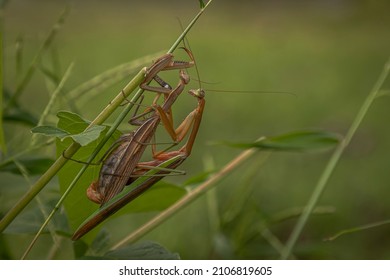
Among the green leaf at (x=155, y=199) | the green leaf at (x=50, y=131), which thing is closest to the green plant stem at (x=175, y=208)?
the green leaf at (x=155, y=199)

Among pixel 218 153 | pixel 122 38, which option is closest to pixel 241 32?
pixel 122 38

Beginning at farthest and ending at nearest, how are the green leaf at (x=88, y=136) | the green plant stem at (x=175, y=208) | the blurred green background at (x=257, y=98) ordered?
the blurred green background at (x=257, y=98) < the green plant stem at (x=175, y=208) < the green leaf at (x=88, y=136)

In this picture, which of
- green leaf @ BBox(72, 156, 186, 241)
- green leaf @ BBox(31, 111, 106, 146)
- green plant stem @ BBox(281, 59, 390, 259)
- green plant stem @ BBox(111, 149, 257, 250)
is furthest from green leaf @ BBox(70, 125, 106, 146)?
green plant stem @ BBox(281, 59, 390, 259)

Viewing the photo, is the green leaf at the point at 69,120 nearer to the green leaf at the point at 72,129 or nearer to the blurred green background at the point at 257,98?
the green leaf at the point at 72,129

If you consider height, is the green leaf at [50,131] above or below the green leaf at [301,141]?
below

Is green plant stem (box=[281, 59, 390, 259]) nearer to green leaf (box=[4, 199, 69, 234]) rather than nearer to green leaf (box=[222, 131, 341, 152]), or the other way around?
green leaf (box=[222, 131, 341, 152])

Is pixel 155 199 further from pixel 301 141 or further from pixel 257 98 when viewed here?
pixel 257 98
